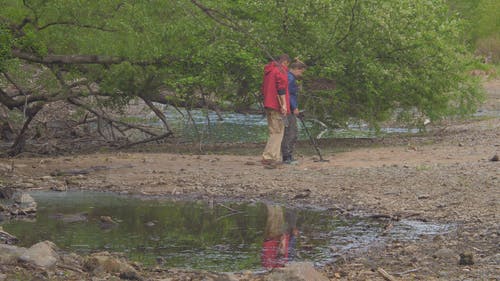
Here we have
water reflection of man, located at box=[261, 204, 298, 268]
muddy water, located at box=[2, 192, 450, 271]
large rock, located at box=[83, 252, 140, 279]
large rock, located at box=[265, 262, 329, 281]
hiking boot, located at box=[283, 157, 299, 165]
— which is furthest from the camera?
hiking boot, located at box=[283, 157, 299, 165]

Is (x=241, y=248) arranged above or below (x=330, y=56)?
below

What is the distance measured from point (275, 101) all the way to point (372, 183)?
299cm

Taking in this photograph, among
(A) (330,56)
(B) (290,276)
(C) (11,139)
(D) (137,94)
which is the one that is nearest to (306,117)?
(A) (330,56)

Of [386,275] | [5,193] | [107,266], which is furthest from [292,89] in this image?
[107,266]

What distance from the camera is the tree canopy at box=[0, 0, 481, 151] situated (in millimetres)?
18094

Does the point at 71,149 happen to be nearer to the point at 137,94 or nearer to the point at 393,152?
Result: the point at 137,94

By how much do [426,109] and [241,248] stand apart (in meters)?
12.5

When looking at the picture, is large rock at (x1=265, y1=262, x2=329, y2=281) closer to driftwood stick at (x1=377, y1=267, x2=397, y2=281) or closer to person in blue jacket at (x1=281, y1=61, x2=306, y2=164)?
driftwood stick at (x1=377, y1=267, x2=397, y2=281)

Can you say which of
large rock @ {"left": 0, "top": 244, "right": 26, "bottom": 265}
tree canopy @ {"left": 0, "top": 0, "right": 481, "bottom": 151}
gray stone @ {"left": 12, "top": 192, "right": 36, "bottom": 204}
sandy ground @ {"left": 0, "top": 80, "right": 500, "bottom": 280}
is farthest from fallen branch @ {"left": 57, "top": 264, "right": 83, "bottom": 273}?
tree canopy @ {"left": 0, "top": 0, "right": 481, "bottom": 151}

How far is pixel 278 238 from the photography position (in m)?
10.5

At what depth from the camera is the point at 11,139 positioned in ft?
74.7

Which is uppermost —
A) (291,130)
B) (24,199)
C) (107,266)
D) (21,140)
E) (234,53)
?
(234,53)

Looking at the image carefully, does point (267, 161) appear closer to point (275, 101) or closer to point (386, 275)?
point (275, 101)

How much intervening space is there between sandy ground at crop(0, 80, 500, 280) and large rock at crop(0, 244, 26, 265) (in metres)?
2.80
